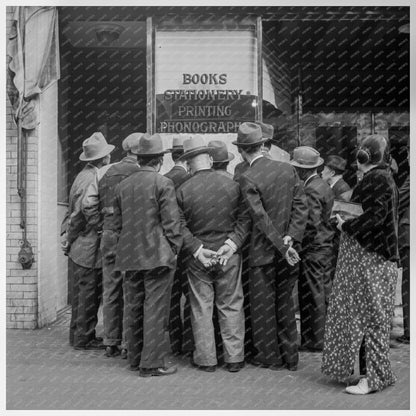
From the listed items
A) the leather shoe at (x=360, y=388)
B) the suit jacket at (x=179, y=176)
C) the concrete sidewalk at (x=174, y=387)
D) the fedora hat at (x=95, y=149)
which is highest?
the fedora hat at (x=95, y=149)

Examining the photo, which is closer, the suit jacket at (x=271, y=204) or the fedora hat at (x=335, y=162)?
the suit jacket at (x=271, y=204)

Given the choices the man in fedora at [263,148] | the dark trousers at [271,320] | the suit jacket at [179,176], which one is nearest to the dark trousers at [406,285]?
the dark trousers at [271,320]

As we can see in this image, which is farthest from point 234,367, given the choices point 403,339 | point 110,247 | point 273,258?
point 403,339

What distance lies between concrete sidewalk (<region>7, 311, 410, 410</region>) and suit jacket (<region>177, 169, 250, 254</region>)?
3.77 feet

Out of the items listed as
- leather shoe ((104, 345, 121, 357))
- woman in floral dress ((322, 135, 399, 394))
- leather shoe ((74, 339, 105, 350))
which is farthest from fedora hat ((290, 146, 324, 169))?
leather shoe ((74, 339, 105, 350))

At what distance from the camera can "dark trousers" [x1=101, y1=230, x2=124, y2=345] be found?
650cm

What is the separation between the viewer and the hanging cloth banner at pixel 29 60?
291 inches

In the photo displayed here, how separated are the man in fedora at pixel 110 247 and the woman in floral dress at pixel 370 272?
89.5 inches

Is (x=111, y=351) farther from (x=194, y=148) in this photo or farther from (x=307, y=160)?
(x=307, y=160)

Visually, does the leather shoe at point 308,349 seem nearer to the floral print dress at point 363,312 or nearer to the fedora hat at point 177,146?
the floral print dress at point 363,312

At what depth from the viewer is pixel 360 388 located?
17.1 ft

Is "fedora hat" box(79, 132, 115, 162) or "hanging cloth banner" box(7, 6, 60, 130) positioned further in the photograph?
"hanging cloth banner" box(7, 6, 60, 130)

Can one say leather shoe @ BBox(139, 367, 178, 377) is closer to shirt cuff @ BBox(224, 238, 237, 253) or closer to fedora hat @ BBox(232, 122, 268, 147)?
shirt cuff @ BBox(224, 238, 237, 253)
